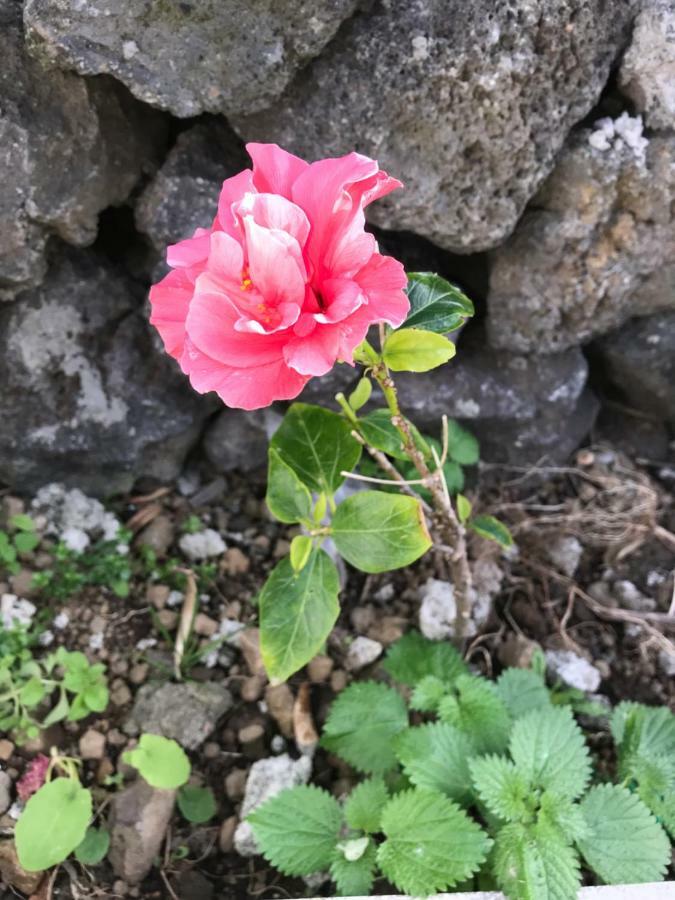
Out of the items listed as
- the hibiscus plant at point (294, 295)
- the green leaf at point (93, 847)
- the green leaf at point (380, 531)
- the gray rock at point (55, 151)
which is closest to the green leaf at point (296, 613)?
the green leaf at point (380, 531)

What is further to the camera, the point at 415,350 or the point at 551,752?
the point at 551,752

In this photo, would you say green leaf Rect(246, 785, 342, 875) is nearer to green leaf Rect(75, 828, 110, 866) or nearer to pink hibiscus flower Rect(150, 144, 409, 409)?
green leaf Rect(75, 828, 110, 866)

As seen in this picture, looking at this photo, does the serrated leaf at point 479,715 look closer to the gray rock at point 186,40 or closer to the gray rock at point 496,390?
the gray rock at point 496,390

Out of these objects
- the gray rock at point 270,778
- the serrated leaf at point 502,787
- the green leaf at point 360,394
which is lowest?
the gray rock at point 270,778

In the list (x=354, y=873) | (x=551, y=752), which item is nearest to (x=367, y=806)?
(x=354, y=873)

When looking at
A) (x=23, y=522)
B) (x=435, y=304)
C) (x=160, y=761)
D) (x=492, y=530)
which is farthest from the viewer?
(x=23, y=522)

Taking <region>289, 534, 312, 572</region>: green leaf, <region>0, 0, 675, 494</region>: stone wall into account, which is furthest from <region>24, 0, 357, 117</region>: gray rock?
<region>289, 534, 312, 572</region>: green leaf

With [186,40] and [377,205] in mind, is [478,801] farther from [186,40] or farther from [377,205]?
[186,40]
